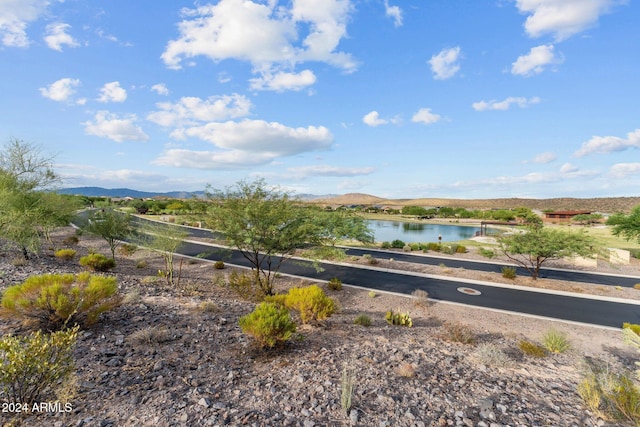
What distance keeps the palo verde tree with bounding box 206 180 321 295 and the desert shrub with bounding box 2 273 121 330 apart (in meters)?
5.66

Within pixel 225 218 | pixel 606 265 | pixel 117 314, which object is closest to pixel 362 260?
pixel 225 218

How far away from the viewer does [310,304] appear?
10.5 metres

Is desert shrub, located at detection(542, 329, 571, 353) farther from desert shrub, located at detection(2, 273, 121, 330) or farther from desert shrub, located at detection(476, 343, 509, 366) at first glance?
desert shrub, located at detection(2, 273, 121, 330)

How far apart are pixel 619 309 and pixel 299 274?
1710 centimetres


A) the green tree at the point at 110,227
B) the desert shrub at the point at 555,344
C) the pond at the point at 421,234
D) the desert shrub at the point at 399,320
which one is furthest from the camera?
the pond at the point at 421,234

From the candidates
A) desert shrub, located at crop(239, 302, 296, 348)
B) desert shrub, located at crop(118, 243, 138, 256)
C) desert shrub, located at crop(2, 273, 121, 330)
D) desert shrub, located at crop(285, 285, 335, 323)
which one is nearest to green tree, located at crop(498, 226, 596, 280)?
desert shrub, located at crop(285, 285, 335, 323)

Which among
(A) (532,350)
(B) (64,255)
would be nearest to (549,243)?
(A) (532,350)

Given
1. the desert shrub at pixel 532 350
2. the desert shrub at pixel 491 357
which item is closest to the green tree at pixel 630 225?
the desert shrub at pixel 532 350

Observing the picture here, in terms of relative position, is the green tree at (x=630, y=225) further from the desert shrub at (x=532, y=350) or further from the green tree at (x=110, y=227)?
the green tree at (x=110, y=227)

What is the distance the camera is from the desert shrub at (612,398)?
5.40m

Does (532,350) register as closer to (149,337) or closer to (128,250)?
(149,337)

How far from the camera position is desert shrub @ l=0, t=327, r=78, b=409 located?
460 cm

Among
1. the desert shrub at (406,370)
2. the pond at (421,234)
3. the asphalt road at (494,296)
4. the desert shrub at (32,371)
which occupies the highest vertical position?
the desert shrub at (32,371)

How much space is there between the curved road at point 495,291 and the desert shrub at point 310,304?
161 inches
